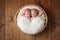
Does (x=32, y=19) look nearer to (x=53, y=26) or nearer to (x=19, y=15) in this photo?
(x=19, y=15)

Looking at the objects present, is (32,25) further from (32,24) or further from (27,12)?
(27,12)

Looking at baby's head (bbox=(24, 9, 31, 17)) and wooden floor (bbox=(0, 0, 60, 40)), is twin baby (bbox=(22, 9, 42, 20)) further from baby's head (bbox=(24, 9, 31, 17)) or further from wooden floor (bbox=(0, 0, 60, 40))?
wooden floor (bbox=(0, 0, 60, 40))

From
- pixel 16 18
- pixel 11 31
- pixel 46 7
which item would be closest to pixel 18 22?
pixel 16 18

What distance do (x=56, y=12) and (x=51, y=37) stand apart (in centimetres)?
28

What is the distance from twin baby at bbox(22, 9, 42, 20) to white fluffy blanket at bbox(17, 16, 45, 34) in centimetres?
4

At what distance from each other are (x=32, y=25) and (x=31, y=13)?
132 mm

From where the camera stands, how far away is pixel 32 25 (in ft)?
5.13

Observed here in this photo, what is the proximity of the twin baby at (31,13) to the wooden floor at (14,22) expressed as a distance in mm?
114

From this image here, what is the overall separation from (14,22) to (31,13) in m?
0.22

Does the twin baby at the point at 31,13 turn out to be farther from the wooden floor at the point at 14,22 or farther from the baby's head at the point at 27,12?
the wooden floor at the point at 14,22

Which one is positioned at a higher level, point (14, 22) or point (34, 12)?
point (34, 12)

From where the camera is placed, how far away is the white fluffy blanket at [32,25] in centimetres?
155

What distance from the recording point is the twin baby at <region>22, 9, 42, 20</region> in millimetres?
1582

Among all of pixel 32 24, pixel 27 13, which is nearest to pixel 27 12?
pixel 27 13
